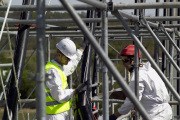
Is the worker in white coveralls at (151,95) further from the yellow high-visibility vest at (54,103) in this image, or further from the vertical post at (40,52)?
the vertical post at (40,52)

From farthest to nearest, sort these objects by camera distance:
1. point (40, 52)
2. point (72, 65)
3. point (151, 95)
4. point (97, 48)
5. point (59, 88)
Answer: point (72, 65), point (151, 95), point (59, 88), point (97, 48), point (40, 52)

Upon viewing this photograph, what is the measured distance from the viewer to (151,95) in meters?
4.19

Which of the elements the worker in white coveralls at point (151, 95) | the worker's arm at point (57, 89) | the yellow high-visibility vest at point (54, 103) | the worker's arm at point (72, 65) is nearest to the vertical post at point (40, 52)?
the worker's arm at point (57, 89)

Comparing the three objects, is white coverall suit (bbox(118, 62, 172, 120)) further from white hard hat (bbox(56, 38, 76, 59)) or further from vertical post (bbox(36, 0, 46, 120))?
vertical post (bbox(36, 0, 46, 120))

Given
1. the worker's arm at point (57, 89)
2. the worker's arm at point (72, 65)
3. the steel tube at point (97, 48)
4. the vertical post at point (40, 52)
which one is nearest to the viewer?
the vertical post at point (40, 52)

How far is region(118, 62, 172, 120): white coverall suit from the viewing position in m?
4.14

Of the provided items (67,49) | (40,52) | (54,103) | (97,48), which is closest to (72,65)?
(67,49)

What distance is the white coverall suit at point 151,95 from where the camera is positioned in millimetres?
4142

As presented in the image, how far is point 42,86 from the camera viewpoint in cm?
220

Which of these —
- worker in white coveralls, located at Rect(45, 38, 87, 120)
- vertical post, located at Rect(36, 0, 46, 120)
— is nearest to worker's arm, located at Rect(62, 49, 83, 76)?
worker in white coveralls, located at Rect(45, 38, 87, 120)

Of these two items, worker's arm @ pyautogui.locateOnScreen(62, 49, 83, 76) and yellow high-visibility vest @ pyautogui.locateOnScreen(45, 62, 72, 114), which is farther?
worker's arm @ pyautogui.locateOnScreen(62, 49, 83, 76)

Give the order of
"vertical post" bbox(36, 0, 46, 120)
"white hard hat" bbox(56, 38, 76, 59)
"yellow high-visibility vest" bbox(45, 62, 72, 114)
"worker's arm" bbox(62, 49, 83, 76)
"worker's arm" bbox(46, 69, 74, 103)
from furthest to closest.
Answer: "worker's arm" bbox(62, 49, 83, 76) → "white hard hat" bbox(56, 38, 76, 59) → "yellow high-visibility vest" bbox(45, 62, 72, 114) → "worker's arm" bbox(46, 69, 74, 103) → "vertical post" bbox(36, 0, 46, 120)

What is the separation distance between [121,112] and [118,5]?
4.59ft

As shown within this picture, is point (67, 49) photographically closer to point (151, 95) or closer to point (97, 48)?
point (151, 95)
